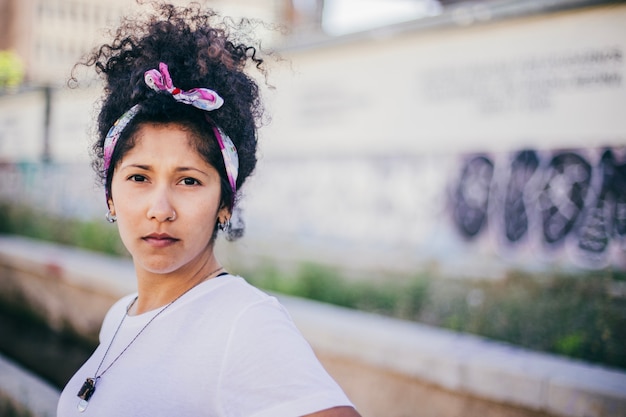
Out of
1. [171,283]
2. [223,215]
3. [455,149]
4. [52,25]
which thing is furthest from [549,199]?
[52,25]

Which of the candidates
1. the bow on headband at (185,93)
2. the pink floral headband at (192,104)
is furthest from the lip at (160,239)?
the bow on headband at (185,93)

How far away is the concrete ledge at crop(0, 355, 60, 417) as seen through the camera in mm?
3559

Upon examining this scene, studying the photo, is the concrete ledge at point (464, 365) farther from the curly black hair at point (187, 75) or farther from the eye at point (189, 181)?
the eye at point (189, 181)

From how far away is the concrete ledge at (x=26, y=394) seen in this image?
356 centimetres

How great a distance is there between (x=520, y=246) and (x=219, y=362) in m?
6.33

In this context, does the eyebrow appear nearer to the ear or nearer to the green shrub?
the ear

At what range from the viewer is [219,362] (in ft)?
3.96

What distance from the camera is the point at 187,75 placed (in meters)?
1.53

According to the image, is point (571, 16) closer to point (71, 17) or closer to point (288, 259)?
point (288, 259)

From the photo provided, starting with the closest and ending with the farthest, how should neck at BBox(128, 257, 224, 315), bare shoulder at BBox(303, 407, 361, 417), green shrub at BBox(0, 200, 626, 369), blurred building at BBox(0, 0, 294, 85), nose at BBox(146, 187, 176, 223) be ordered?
bare shoulder at BBox(303, 407, 361, 417), nose at BBox(146, 187, 176, 223), neck at BBox(128, 257, 224, 315), green shrub at BBox(0, 200, 626, 369), blurred building at BBox(0, 0, 294, 85)

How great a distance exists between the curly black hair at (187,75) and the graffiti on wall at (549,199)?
5643mm

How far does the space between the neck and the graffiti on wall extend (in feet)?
18.7

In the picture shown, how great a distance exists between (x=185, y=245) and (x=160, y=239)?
65mm

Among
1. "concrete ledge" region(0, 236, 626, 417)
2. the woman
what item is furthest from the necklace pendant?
→ "concrete ledge" region(0, 236, 626, 417)
